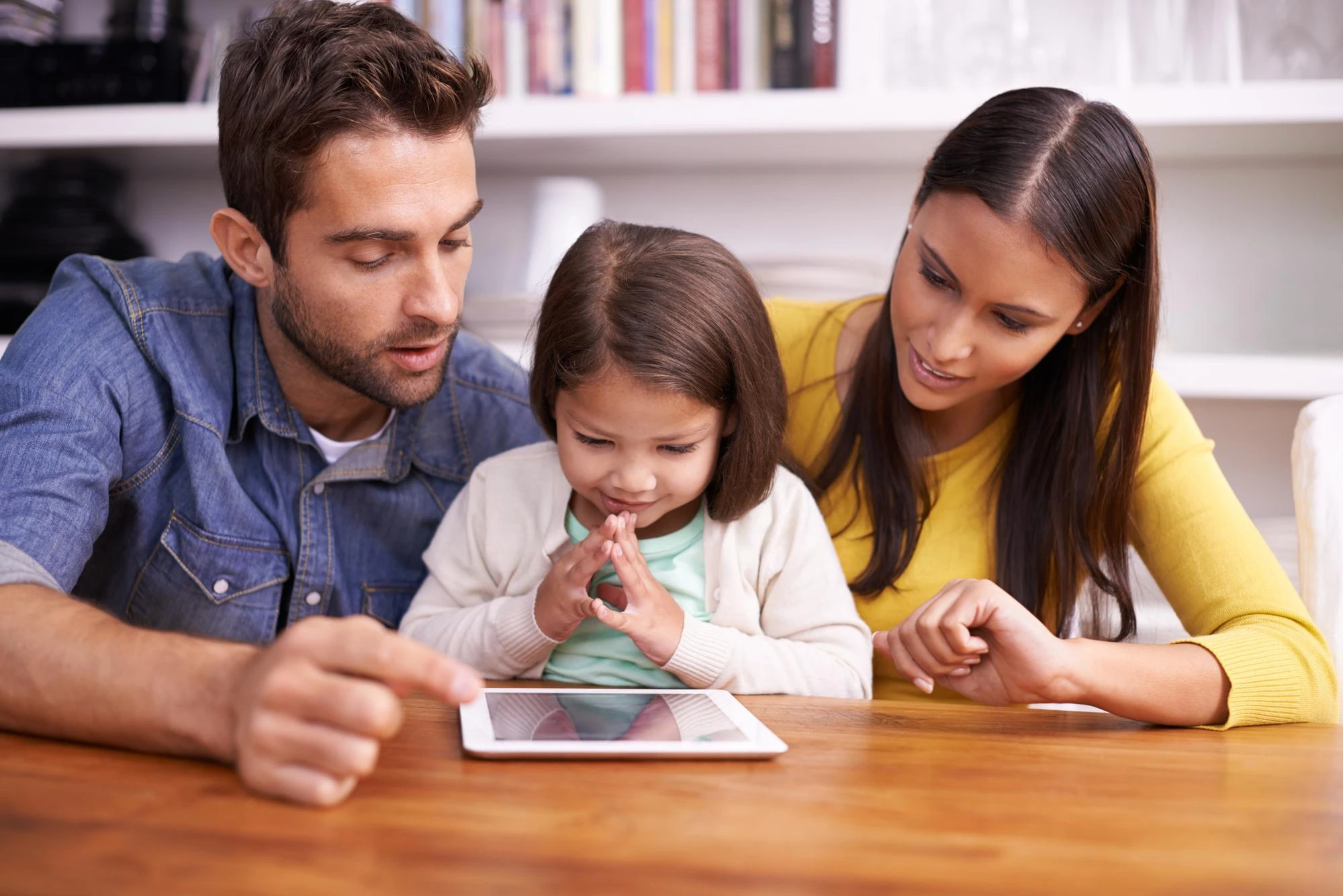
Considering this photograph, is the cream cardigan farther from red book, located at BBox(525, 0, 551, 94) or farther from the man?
red book, located at BBox(525, 0, 551, 94)

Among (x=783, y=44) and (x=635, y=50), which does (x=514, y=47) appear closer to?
(x=635, y=50)

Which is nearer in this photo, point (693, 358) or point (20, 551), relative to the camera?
point (20, 551)

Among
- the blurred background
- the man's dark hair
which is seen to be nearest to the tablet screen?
the man's dark hair

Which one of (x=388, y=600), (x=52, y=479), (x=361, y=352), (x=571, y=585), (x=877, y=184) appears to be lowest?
(x=388, y=600)

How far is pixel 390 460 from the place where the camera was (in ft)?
4.78

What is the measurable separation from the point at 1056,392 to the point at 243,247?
1023 millimetres

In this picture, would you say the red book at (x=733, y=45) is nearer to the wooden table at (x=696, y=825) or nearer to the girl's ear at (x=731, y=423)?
the girl's ear at (x=731, y=423)

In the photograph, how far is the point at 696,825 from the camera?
0.67 meters

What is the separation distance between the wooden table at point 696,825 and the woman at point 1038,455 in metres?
0.19

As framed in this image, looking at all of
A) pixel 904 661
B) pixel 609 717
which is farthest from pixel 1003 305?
pixel 609 717

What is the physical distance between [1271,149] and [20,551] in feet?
6.79

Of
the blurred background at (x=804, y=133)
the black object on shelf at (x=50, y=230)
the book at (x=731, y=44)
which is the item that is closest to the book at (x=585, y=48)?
the blurred background at (x=804, y=133)

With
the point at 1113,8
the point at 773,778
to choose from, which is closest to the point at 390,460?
the point at 773,778

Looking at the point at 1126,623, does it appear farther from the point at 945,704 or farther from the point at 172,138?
the point at 172,138
